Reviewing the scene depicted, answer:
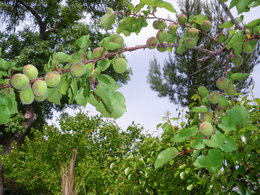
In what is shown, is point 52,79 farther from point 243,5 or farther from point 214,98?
point 243,5

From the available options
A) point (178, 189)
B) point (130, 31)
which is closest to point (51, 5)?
point (178, 189)

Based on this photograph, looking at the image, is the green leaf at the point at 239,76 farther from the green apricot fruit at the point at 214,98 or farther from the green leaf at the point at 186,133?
the green leaf at the point at 186,133

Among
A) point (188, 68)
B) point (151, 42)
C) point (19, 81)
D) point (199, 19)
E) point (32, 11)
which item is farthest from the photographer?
point (188, 68)

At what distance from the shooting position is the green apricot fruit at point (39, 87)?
981mm

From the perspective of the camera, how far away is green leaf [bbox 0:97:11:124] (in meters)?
0.98

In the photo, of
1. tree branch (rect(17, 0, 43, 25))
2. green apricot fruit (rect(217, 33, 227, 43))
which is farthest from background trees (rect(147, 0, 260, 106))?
green apricot fruit (rect(217, 33, 227, 43))

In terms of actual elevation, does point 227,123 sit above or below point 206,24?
below

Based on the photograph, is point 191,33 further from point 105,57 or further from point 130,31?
point 105,57

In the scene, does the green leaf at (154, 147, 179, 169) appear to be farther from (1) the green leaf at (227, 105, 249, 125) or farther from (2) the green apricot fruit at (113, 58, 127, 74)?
(2) the green apricot fruit at (113, 58, 127, 74)

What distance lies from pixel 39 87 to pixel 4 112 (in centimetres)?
13

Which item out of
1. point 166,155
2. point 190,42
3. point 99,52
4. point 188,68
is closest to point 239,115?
point 166,155

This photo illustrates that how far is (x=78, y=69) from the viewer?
989mm

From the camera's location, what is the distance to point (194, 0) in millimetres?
20922

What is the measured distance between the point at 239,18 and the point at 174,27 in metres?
0.31
